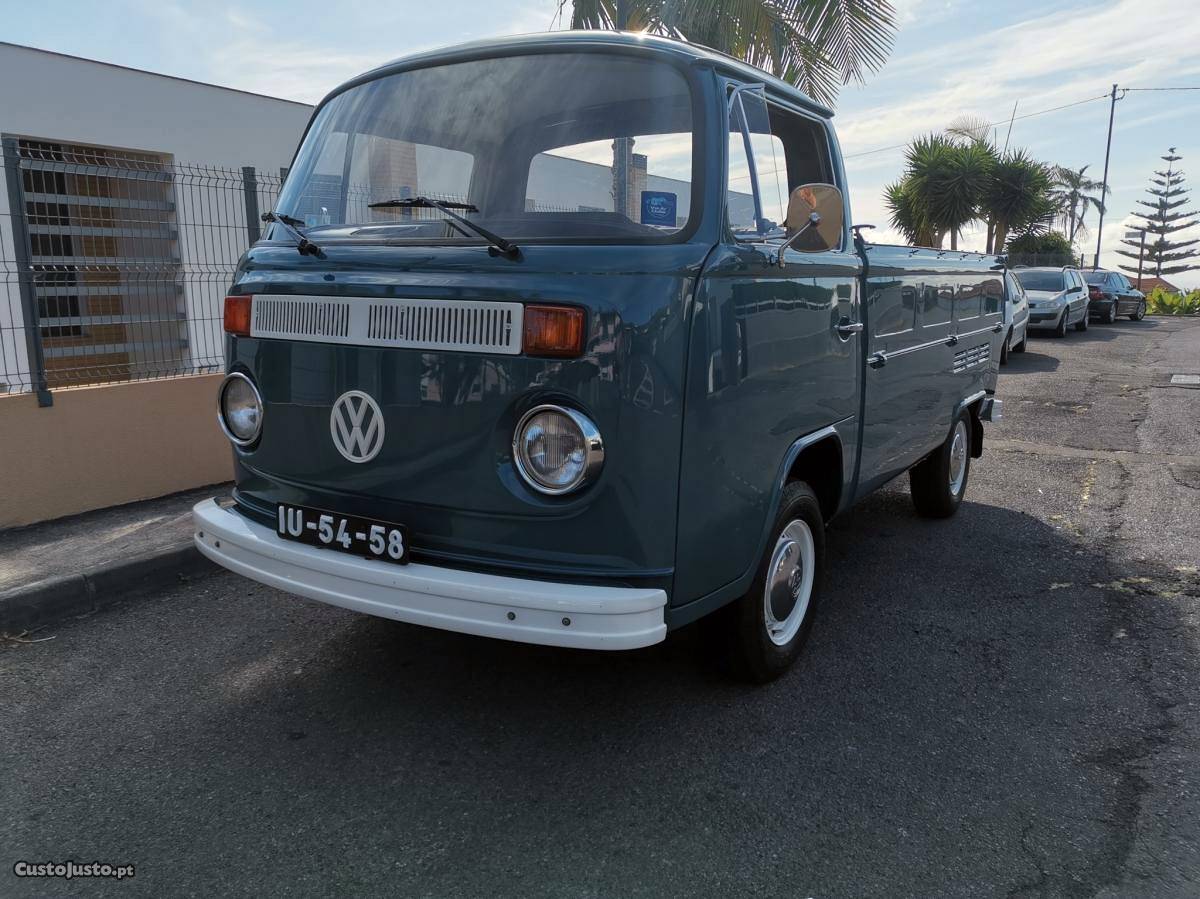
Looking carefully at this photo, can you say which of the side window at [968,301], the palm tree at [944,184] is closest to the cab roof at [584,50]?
the side window at [968,301]

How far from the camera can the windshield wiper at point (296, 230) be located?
3.19 metres

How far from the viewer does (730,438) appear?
2.95 metres

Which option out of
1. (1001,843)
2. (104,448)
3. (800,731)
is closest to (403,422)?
(800,731)

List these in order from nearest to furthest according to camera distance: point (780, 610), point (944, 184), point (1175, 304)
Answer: point (780, 610) < point (944, 184) < point (1175, 304)

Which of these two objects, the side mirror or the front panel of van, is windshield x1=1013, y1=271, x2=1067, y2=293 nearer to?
the side mirror

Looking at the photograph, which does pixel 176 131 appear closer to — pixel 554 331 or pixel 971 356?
pixel 971 356

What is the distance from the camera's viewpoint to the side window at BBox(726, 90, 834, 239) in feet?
10.3

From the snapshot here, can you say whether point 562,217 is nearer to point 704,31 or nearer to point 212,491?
point 212,491

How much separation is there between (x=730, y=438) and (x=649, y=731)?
1062 millimetres

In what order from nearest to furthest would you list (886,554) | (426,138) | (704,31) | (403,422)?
(403,422)
(426,138)
(886,554)
(704,31)

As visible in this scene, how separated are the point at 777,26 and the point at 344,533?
358 inches

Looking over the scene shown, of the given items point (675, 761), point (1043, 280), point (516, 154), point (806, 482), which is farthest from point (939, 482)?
point (1043, 280)

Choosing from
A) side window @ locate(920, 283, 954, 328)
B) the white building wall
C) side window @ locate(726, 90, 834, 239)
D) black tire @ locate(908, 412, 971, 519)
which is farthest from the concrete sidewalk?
black tire @ locate(908, 412, 971, 519)

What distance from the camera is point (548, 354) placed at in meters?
2.64
